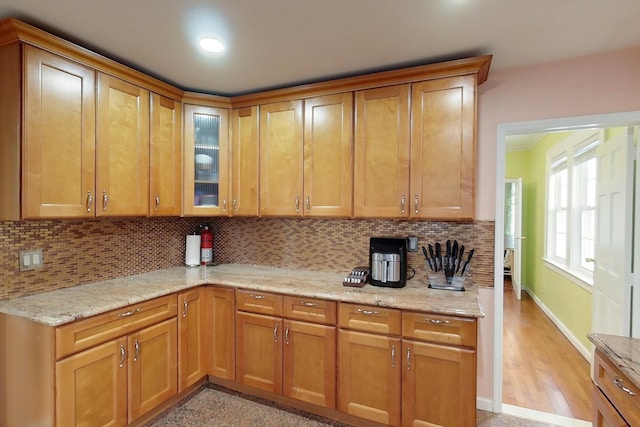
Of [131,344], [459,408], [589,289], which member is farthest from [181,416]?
[589,289]

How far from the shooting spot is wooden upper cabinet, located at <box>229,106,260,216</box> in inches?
108

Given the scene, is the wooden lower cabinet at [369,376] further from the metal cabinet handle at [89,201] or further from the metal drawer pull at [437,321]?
Result: the metal cabinet handle at [89,201]

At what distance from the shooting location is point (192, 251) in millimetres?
3039

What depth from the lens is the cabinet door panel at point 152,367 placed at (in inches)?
78.8

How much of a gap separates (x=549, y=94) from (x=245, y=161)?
232 centimetres

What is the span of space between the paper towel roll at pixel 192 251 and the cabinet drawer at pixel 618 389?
2.90 m

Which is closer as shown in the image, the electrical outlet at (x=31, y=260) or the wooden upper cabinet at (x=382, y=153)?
the electrical outlet at (x=31, y=260)

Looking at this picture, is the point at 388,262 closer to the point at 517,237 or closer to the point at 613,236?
the point at 613,236

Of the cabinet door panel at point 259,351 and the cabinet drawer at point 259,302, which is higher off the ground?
the cabinet drawer at point 259,302

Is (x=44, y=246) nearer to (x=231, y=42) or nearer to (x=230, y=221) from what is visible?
(x=230, y=221)

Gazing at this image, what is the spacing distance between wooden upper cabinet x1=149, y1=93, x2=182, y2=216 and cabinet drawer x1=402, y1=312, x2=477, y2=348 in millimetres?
1948

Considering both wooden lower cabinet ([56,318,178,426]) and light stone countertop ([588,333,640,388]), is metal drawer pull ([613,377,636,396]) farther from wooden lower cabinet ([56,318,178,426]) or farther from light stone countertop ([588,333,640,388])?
wooden lower cabinet ([56,318,178,426])

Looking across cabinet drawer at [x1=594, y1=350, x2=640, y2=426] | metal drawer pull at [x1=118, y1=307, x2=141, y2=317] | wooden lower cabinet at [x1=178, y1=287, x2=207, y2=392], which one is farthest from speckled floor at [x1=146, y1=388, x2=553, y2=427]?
cabinet drawer at [x1=594, y1=350, x2=640, y2=426]

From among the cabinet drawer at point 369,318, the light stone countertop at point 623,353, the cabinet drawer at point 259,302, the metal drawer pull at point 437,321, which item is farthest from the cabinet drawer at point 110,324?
the light stone countertop at point 623,353
